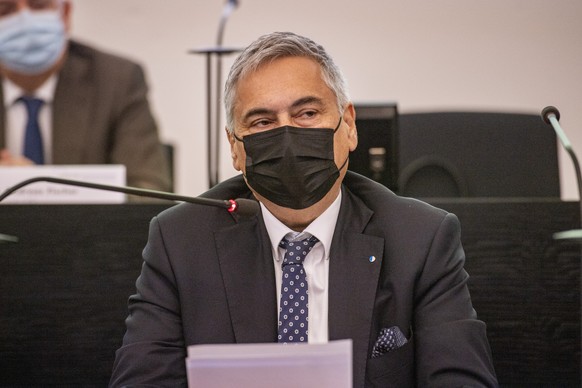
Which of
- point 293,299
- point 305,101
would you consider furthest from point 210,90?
point 293,299

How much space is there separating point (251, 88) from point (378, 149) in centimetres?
78

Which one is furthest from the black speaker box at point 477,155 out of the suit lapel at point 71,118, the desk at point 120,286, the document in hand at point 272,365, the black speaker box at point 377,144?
the document in hand at point 272,365

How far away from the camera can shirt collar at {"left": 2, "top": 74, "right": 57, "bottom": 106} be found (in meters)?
3.88

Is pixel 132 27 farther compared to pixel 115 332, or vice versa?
pixel 132 27

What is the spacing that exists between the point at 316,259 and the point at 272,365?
57 cm

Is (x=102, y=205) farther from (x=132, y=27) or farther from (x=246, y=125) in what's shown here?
(x=132, y=27)

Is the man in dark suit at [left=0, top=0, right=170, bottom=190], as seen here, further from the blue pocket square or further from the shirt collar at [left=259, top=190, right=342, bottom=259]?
the blue pocket square

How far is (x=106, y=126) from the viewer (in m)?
3.82

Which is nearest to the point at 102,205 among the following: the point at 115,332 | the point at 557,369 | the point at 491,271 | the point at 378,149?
the point at 115,332

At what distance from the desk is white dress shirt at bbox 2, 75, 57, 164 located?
143 cm

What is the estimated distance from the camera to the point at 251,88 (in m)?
1.85

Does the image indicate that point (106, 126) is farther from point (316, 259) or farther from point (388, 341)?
point (388, 341)

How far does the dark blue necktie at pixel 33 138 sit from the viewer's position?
12.4 feet

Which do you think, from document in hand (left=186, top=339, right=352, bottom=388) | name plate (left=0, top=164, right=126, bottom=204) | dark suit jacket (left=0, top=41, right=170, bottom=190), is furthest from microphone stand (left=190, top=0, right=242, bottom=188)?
document in hand (left=186, top=339, right=352, bottom=388)
